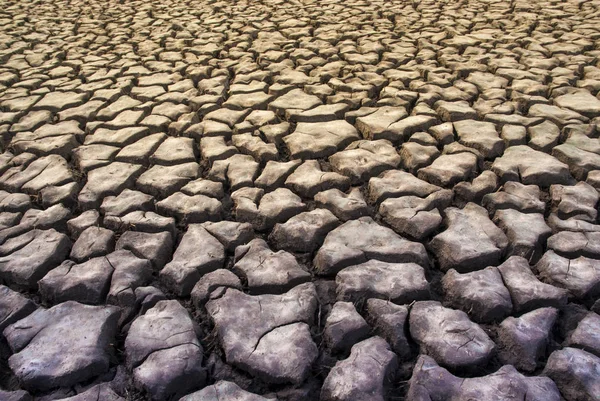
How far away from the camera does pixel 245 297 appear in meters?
1.42

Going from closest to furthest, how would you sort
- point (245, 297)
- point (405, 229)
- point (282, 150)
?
point (245, 297), point (405, 229), point (282, 150)

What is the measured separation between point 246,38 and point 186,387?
3041 mm

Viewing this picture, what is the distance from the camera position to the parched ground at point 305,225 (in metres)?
1.21

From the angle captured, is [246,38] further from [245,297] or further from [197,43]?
[245,297]

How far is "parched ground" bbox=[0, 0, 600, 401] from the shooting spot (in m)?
1.21

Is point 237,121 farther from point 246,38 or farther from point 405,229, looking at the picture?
point 246,38

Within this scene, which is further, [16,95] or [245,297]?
[16,95]

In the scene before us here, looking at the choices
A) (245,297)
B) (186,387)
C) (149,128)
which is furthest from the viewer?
(149,128)

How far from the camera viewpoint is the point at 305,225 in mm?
1691

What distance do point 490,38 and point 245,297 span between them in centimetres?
293

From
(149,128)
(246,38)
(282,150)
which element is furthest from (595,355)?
(246,38)

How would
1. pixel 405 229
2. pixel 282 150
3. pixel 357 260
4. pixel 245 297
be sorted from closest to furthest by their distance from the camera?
pixel 245 297
pixel 357 260
pixel 405 229
pixel 282 150

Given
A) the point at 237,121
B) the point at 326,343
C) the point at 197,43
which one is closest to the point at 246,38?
the point at 197,43

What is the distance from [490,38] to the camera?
3.52 meters
